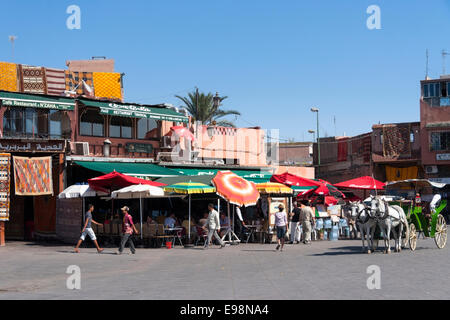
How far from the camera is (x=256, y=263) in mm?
17641

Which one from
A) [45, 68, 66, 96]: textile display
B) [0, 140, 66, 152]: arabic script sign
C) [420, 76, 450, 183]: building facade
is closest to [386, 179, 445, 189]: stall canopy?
[0, 140, 66, 152]: arabic script sign

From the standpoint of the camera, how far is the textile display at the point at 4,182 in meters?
27.0

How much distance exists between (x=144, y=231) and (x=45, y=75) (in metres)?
12.8

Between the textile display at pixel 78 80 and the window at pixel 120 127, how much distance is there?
9.13 ft

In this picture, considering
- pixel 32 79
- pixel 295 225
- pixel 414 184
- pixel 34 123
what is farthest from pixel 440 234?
pixel 32 79

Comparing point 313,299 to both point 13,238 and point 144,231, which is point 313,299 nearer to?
point 144,231

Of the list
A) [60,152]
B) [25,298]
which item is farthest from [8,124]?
[25,298]

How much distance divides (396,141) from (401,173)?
8.68 feet

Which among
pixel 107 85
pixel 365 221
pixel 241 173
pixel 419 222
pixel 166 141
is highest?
pixel 107 85

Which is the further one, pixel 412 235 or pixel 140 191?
pixel 140 191

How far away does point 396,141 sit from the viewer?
167 ft

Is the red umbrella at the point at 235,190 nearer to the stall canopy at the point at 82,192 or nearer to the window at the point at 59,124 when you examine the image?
the stall canopy at the point at 82,192

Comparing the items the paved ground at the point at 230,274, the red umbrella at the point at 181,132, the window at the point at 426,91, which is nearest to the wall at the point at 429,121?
the window at the point at 426,91

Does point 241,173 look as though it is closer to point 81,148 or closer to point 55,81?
point 81,148
